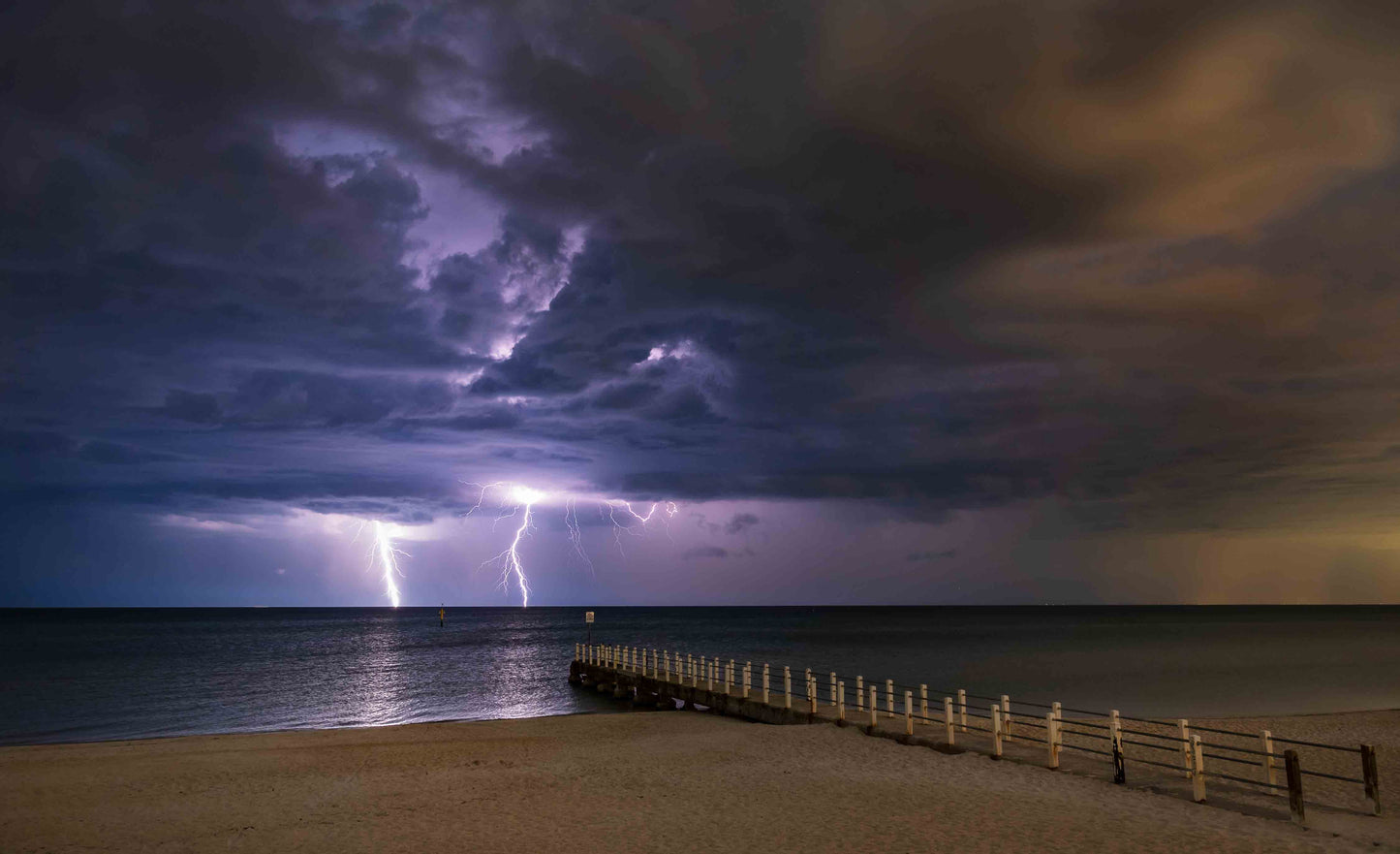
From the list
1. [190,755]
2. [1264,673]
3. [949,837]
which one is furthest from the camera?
[1264,673]

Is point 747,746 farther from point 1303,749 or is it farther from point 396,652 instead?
point 396,652

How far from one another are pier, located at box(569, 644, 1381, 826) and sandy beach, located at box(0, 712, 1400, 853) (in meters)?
0.59

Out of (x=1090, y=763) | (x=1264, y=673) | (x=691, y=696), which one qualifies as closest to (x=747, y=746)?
(x=1090, y=763)

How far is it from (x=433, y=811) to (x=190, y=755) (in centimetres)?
1291

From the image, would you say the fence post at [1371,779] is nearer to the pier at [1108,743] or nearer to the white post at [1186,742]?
the pier at [1108,743]

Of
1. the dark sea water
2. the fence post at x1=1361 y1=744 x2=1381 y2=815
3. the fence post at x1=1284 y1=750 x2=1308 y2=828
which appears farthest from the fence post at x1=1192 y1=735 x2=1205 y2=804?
the dark sea water

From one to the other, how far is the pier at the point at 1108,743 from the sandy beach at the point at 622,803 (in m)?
0.59

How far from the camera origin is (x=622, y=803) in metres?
15.6

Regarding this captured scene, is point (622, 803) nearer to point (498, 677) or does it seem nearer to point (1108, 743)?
point (1108, 743)

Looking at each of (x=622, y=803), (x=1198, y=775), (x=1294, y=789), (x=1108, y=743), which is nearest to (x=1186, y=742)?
(x=1198, y=775)

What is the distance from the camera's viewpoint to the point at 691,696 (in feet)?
108

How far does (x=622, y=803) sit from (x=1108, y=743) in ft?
45.9

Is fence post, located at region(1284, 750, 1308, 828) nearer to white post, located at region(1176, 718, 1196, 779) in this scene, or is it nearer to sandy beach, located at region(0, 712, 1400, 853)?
sandy beach, located at region(0, 712, 1400, 853)

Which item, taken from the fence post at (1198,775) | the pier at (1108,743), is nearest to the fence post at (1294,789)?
the pier at (1108,743)
